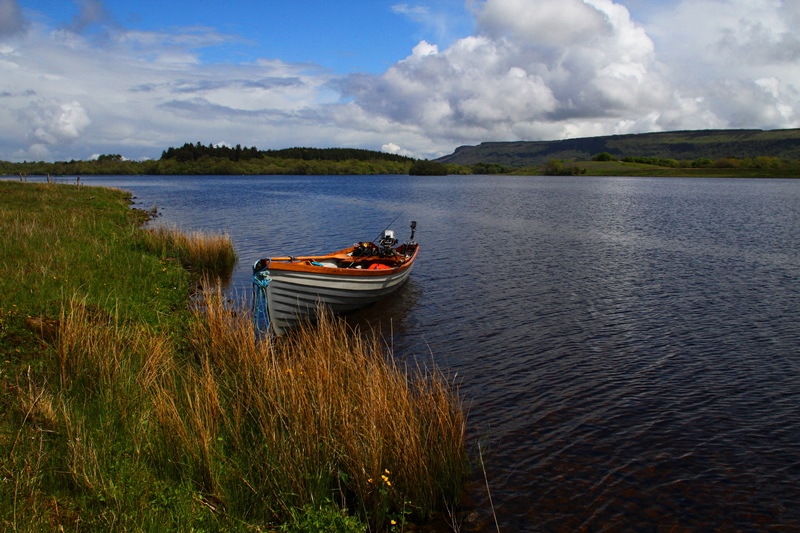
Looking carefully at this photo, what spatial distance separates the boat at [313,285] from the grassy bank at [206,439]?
13.9ft

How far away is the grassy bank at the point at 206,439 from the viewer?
4.98 metres

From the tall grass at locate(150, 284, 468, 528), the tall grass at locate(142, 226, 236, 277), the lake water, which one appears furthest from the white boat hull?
the tall grass at locate(142, 226, 236, 277)

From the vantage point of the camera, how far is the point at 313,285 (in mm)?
14258

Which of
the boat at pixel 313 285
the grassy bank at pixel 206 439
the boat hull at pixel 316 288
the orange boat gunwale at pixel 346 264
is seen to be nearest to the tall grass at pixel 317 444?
the grassy bank at pixel 206 439

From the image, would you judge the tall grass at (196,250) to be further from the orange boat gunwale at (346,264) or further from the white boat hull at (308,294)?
the white boat hull at (308,294)

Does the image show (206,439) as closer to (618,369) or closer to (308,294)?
(308,294)

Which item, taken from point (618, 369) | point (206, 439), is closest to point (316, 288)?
point (618, 369)

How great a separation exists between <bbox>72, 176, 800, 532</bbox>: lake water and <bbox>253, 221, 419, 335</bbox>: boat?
946mm

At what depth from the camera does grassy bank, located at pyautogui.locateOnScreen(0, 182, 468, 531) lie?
4980 mm

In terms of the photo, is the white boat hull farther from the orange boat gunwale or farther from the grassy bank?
the grassy bank

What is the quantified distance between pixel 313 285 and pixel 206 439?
8.61 m

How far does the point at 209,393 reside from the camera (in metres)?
6.45

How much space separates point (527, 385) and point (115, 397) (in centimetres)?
761

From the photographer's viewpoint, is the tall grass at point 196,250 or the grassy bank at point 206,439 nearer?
the grassy bank at point 206,439
